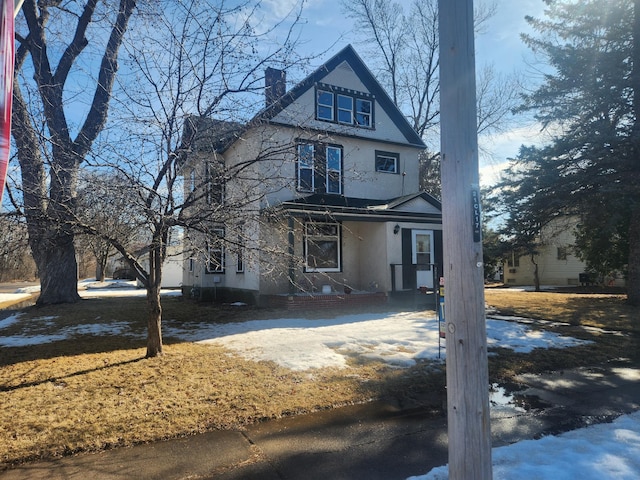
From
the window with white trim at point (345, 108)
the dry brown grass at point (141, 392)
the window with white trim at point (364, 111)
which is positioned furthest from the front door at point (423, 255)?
the dry brown grass at point (141, 392)

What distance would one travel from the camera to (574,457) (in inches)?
130

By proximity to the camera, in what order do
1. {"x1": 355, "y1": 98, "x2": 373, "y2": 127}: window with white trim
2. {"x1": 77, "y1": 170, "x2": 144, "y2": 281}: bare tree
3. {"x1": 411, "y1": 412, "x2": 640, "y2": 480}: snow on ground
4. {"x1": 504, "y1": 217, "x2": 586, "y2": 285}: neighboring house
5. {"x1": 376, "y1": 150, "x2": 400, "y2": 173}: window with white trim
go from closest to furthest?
{"x1": 411, "y1": 412, "x2": 640, "y2": 480}: snow on ground < {"x1": 77, "y1": 170, "x2": 144, "y2": 281}: bare tree < {"x1": 355, "y1": 98, "x2": 373, "y2": 127}: window with white trim < {"x1": 376, "y1": 150, "x2": 400, "y2": 173}: window with white trim < {"x1": 504, "y1": 217, "x2": 586, "y2": 285}: neighboring house

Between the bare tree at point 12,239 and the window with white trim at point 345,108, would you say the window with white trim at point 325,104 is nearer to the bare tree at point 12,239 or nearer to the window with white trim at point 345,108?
the window with white trim at point 345,108

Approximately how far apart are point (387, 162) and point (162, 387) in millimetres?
14037

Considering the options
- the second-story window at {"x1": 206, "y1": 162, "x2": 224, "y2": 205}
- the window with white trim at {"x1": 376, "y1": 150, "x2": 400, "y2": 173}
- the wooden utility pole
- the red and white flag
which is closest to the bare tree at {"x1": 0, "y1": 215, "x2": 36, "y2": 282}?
the second-story window at {"x1": 206, "y1": 162, "x2": 224, "y2": 205}

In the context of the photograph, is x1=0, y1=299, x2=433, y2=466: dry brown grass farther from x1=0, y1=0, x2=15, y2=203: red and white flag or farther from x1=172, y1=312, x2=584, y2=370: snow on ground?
x1=0, y1=0, x2=15, y2=203: red and white flag

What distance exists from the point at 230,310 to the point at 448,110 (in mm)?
11077

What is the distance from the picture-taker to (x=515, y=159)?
16.6m

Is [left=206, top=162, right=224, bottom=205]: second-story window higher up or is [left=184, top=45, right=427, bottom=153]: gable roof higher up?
[left=184, top=45, right=427, bottom=153]: gable roof

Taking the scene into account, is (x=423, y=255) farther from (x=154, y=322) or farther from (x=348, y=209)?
(x=154, y=322)

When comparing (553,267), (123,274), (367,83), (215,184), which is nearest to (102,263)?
(215,184)

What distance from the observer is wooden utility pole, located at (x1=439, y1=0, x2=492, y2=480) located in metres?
2.26

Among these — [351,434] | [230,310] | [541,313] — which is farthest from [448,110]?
[541,313]

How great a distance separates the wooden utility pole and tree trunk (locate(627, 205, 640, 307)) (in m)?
15.0
